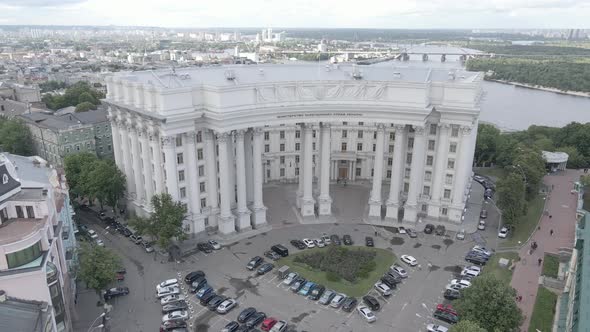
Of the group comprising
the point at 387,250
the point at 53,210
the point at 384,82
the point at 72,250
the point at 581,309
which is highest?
the point at 384,82

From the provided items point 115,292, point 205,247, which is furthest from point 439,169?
point 115,292

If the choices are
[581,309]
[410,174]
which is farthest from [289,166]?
[581,309]

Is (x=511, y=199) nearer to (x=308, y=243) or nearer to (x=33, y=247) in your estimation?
(x=308, y=243)

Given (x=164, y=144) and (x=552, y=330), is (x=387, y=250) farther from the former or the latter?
(x=164, y=144)

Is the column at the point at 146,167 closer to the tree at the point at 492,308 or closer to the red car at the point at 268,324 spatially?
the red car at the point at 268,324

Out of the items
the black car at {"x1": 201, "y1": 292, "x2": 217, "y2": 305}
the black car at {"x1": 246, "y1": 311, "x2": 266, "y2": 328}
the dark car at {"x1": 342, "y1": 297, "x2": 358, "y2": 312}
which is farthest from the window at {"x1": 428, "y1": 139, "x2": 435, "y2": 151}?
the black car at {"x1": 201, "y1": 292, "x2": 217, "y2": 305}

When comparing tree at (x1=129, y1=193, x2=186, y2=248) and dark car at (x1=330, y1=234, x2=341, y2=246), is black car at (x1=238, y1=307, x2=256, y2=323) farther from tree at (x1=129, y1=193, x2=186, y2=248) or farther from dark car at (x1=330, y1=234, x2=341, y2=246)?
dark car at (x1=330, y1=234, x2=341, y2=246)
